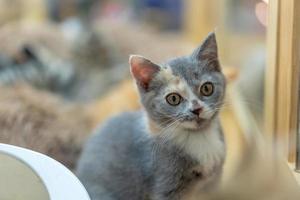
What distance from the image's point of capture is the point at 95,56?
185 centimetres

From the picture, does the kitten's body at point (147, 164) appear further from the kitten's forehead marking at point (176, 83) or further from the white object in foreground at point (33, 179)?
the white object in foreground at point (33, 179)

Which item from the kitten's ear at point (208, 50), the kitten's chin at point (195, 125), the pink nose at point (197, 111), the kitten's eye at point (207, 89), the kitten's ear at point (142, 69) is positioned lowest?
the kitten's chin at point (195, 125)

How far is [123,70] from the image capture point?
5.80 ft

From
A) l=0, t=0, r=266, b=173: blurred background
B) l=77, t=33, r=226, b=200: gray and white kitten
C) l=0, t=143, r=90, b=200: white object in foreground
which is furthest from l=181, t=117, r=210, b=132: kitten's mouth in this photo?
l=0, t=143, r=90, b=200: white object in foreground

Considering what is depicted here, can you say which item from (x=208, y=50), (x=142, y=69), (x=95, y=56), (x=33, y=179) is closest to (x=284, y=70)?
(x=208, y=50)

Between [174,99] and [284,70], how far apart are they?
0.24m

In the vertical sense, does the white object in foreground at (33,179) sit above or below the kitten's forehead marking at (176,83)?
below

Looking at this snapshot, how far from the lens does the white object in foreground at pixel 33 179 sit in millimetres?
779

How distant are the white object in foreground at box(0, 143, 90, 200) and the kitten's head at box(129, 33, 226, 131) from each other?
0.69 ft

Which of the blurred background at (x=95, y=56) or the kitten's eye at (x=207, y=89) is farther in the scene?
the blurred background at (x=95, y=56)

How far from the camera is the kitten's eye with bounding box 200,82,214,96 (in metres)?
0.93

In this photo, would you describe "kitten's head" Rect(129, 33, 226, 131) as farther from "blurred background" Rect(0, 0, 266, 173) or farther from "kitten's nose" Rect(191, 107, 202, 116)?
"blurred background" Rect(0, 0, 266, 173)

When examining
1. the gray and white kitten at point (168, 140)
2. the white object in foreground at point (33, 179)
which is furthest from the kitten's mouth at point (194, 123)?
the white object in foreground at point (33, 179)

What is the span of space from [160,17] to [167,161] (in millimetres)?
1434
